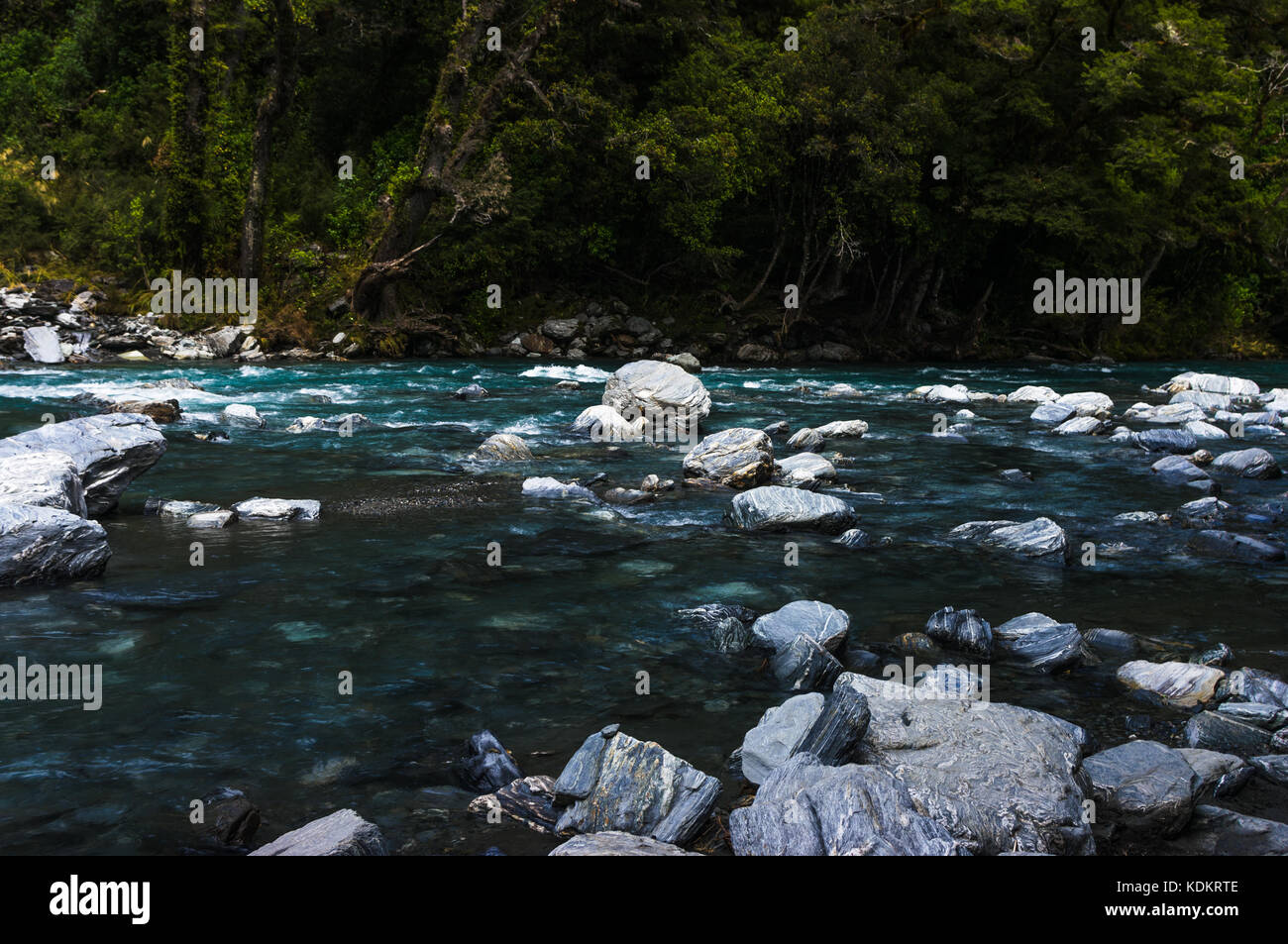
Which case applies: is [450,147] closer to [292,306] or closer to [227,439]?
[292,306]

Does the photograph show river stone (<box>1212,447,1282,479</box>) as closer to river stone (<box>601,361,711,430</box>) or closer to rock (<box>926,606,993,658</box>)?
river stone (<box>601,361,711,430</box>)

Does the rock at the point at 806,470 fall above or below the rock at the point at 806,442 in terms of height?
below

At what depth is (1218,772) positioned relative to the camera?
3.60 m

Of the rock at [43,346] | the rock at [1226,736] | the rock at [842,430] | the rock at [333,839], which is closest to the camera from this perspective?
the rock at [333,839]

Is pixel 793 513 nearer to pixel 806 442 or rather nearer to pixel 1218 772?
pixel 806 442

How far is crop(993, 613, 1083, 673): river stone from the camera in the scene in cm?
480

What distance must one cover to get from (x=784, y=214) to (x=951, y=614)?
22127mm

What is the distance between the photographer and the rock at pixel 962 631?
16.5 feet


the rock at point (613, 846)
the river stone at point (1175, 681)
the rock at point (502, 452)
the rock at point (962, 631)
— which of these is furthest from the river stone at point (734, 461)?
the rock at point (613, 846)

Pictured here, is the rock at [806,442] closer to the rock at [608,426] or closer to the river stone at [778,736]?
the rock at [608,426]

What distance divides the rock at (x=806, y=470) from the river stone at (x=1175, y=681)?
14.9ft

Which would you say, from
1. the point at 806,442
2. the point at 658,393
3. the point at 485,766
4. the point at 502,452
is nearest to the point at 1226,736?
the point at 485,766

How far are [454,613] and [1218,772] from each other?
385 centimetres

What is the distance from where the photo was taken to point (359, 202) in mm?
25031
